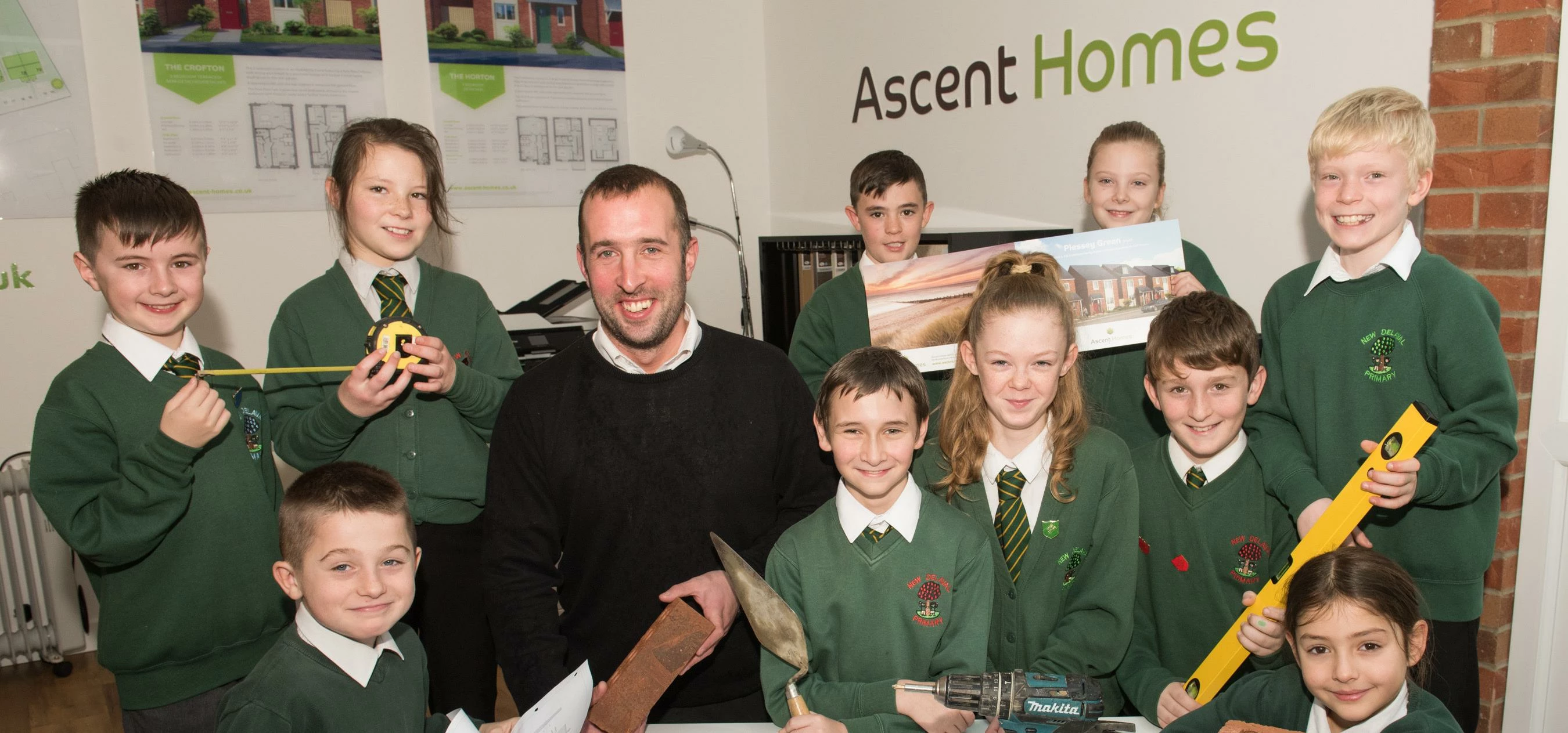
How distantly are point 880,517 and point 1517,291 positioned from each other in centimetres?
179

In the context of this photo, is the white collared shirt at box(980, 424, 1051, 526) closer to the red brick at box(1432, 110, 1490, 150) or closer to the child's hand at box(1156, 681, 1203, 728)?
the child's hand at box(1156, 681, 1203, 728)

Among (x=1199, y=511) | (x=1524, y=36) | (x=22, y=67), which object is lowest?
(x=1199, y=511)

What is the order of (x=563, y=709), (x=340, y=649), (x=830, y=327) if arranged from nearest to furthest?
(x=563, y=709)
(x=340, y=649)
(x=830, y=327)

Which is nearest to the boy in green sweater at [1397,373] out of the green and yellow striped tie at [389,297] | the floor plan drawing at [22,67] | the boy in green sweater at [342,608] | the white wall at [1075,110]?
the white wall at [1075,110]

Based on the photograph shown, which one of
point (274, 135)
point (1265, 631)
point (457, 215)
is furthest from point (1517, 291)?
point (274, 135)

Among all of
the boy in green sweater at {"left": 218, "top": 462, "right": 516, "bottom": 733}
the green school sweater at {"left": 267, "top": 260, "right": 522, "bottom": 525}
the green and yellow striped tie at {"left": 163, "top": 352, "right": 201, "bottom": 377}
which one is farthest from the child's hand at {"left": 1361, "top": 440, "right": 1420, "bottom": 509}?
the green and yellow striped tie at {"left": 163, "top": 352, "right": 201, "bottom": 377}

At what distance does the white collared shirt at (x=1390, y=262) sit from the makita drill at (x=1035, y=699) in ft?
3.47

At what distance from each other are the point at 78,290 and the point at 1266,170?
423 centimetres

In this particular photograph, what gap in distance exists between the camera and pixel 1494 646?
2539 mm

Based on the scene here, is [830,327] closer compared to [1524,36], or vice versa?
[1524,36]

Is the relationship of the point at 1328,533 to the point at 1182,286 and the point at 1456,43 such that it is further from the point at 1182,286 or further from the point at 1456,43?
A: the point at 1456,43

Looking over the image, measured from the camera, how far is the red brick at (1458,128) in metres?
2.43

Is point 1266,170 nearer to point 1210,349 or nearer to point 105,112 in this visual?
point 1210,349

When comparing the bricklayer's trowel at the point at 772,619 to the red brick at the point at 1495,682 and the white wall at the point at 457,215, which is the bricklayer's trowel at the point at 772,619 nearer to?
the red brick at the point at 1495,682
